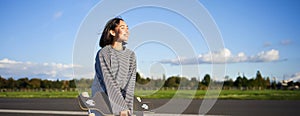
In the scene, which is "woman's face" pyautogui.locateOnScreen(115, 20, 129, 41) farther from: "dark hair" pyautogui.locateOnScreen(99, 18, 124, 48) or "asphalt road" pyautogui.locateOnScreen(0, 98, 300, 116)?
"asphalt road" pyautogui.locateOnScreen(0, 98, 300, 116)

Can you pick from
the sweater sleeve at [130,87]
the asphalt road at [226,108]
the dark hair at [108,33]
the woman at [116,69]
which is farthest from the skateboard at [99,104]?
the asphalt road at [226,108]

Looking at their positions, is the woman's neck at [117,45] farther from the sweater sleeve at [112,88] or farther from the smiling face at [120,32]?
the sweater sleeve at [112,88]

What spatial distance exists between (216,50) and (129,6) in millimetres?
1327

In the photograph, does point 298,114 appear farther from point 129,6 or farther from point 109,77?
point 109,77

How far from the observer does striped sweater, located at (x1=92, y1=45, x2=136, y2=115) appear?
2.89 metres

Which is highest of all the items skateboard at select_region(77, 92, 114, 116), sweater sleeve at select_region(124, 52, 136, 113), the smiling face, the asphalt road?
the smiling face

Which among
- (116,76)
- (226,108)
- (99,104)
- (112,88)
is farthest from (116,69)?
(226,108)

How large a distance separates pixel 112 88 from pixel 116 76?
0.11m

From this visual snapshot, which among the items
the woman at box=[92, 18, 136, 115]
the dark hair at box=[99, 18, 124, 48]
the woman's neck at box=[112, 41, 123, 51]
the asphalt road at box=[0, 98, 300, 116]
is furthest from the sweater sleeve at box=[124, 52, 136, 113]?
the asphalt road at box=[0, 98, 300, 116]

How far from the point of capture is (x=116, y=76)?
9.68ft

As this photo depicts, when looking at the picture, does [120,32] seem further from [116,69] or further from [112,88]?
[112,88]

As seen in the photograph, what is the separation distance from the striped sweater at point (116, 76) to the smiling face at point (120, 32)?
10 centimetres

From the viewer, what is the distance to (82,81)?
3.60 meters

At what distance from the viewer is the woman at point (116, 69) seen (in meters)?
2.89
